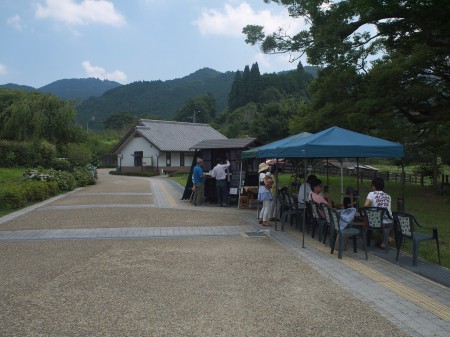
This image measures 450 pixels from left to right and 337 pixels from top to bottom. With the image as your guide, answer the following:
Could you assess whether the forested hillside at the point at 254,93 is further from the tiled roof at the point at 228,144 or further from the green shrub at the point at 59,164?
the tiled roof at the point at 228,144

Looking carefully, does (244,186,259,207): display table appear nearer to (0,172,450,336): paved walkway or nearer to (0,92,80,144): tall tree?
(0,172,450,336): paved walkway

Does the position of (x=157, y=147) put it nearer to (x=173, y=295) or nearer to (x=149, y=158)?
(x=149, y=158)

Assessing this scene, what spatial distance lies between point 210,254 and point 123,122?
7998 centimetres

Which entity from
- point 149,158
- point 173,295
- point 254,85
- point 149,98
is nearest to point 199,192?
point 173,295

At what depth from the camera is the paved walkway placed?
14.8 feet

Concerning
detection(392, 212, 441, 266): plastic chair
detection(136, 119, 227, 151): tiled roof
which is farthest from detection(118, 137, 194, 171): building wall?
detection(392, 212, 441, 266): plastic chair

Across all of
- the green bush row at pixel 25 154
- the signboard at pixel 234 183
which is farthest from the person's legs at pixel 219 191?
the green bush row at pixel 25 154

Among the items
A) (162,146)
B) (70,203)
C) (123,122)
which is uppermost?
(123,122)

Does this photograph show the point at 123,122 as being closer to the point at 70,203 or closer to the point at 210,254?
the point at 70,203

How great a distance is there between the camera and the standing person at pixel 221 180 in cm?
1434

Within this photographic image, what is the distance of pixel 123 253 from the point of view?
7480 mm

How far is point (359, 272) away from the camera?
624 centimetres

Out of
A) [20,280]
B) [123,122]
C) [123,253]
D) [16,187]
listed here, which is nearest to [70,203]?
[16,187]

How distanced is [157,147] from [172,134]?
482cm
